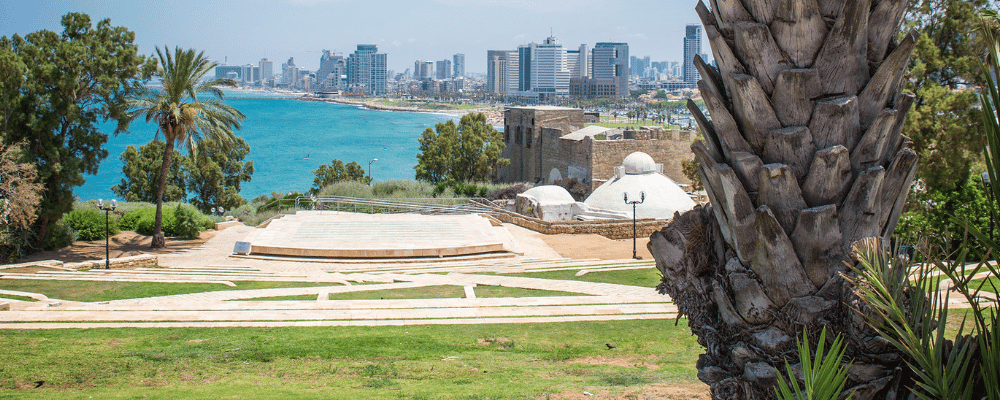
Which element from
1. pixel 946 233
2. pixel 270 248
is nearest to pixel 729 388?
pixel 946 233

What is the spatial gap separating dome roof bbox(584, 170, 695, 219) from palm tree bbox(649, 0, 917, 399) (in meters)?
25.8

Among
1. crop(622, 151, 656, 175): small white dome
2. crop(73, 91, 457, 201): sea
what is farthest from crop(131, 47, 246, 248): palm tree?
crop(73, 91, 457, 201): sea

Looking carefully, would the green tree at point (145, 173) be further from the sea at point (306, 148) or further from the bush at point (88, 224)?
the sea at point (306, 148)

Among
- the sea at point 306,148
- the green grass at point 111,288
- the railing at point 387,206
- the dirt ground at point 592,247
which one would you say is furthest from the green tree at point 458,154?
the green grass at point 111,288

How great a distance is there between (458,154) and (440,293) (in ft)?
105

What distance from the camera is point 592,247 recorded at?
2230 cm

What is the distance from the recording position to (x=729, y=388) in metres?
2.87

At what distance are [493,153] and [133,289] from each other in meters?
33.0

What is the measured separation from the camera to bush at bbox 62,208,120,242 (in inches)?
818

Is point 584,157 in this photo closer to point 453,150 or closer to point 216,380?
point 453,150

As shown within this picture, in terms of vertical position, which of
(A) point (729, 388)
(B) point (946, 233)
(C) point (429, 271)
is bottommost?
(C) point (429, 271)

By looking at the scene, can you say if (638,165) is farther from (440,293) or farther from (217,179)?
(217,179)

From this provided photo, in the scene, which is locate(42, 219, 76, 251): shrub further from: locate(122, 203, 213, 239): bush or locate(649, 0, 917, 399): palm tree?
locate(649, 0, 917, 399): palm tree

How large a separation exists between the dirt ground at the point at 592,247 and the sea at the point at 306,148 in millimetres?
44795
